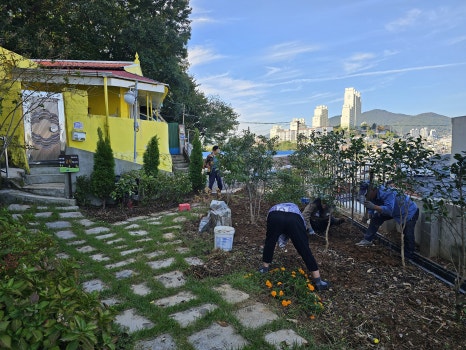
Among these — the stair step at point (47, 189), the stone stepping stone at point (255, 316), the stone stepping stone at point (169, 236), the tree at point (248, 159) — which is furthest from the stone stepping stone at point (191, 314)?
the stair step at point (47, 189)

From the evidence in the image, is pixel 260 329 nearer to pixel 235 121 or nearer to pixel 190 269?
pixel 190 269

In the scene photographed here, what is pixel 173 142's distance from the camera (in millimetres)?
19078

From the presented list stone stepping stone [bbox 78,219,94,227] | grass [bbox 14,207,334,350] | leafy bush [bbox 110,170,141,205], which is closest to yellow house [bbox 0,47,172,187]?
leafy bush [bbox 110,170,141,205]

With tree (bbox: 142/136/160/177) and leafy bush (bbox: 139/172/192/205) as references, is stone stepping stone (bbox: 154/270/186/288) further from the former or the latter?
tree (bbox: 142/136/160/177)

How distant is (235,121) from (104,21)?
17989mm

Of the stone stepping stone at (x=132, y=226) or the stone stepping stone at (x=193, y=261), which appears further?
the stone stepping stone at (x=132, y=226)

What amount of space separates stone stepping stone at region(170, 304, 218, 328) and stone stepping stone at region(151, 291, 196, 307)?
207 millimetres

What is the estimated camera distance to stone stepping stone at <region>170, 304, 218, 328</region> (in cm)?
302

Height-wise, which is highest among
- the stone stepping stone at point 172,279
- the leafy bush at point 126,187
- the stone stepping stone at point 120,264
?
the leafy bush at point 126,187

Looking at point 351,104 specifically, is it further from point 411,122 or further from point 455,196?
point 455,196

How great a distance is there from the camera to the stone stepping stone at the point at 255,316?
2990mm

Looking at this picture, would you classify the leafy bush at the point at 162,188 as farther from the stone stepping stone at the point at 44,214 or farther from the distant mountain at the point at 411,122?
the distant mountain at the point at 411,122

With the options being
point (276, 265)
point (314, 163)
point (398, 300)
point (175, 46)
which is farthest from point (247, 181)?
point (175, 46)

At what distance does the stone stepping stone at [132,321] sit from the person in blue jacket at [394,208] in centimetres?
346
